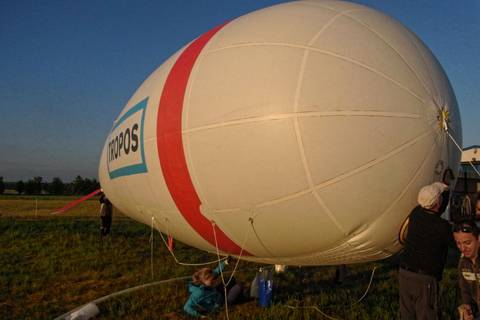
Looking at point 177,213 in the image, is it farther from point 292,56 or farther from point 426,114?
point 426,114

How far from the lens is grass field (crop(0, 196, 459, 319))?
19.7 ft

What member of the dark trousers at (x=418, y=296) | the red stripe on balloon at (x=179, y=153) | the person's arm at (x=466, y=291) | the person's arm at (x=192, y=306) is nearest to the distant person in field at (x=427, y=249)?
the dark trousers at (x=418, y=296)

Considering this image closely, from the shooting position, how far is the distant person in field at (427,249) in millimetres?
3582

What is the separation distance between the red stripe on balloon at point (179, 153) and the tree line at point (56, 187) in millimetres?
85403

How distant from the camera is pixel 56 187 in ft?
303

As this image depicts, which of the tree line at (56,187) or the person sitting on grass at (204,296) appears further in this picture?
the tree line at (56,187)

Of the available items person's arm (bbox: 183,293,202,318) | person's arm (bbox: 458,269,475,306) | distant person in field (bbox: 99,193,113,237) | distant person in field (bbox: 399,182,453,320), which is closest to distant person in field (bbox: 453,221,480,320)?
person's arm (bbox: 458,269,475,306)

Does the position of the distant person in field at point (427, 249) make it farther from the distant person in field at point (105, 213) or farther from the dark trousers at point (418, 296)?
the distant person in field at point (105, 213)

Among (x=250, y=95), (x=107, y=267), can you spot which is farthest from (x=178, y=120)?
(x=107, y=267)

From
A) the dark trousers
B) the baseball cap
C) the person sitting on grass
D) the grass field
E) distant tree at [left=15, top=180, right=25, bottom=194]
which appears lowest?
the grass field

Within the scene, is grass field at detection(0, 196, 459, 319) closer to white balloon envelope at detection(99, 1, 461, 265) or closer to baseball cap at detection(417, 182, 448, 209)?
white balloon envelope at detection(99, 1, 461, 265)

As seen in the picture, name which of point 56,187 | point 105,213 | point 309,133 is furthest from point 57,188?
point 309,133

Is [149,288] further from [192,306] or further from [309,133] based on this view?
[309,133]

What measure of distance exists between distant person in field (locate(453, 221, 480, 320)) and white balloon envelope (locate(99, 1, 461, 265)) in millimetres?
657
